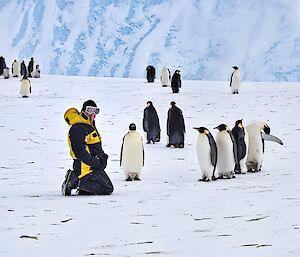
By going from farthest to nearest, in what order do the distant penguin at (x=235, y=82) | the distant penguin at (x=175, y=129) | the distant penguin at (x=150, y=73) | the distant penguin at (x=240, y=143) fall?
the distant penguin at (x=150, y=73) → the distant penguin at (x=235, y=82) → the distant penguin at (x=175, y=129) → the distant penguin at (x=240, y=143)

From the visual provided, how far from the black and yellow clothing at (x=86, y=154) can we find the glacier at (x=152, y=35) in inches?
2340

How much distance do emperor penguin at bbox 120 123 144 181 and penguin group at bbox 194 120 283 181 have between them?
2.70ft

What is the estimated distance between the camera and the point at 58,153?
1177 cm

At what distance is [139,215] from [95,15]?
2576 inches

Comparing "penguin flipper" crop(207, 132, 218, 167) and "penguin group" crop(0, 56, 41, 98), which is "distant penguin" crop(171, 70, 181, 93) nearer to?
"penguin group" crop(0, 56, 41, 98)

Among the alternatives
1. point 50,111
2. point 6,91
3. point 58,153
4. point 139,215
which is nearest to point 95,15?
point 6,91

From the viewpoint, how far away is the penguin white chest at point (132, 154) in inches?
325

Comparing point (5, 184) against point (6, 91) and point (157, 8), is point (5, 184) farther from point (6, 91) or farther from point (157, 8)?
point (157, 8)

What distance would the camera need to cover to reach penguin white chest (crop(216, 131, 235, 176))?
8.05 m

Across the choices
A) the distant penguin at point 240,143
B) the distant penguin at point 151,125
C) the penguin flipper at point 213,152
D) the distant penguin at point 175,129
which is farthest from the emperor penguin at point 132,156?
the distant penguin at point 151,125

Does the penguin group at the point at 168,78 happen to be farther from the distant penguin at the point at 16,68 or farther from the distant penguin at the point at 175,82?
the distant penguin at the point at 16,68

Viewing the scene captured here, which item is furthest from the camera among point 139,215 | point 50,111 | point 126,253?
point 50,111

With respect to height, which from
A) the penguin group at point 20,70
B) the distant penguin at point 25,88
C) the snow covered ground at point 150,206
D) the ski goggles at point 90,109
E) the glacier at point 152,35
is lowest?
the snow covered ground at point 150,206

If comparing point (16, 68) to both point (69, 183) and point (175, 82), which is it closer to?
point (175, 82)
